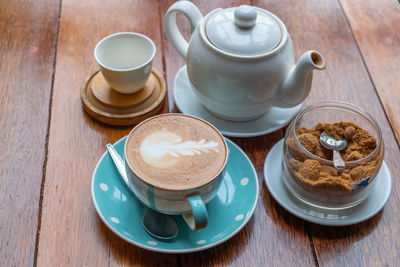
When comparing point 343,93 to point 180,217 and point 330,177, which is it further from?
point 180,217

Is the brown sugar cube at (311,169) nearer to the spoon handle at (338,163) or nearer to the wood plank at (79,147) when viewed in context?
the spoon handle at (338,163)

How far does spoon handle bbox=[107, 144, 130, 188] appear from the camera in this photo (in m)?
0.69

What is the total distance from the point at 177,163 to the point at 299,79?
255 millimetres

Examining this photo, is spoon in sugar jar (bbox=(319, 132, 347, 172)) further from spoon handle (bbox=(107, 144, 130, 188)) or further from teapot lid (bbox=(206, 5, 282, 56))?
spoon handle (bbox=(107, 144, 130, 188))

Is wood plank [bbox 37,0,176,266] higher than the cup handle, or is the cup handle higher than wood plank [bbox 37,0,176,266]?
the cup handle

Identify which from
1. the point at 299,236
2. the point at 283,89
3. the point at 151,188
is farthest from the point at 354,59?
the point at 151,188

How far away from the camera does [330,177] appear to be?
0.63 metres

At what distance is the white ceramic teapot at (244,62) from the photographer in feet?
2.30

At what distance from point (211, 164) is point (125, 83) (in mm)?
264

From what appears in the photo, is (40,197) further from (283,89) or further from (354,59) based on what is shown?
(354,59)

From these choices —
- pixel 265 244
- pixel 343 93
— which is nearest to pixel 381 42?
pixel 343 93

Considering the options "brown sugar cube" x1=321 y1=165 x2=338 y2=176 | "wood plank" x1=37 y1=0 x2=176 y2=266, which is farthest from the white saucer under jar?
"wood plank" x1=37 y1=0 x2=176 y2=266

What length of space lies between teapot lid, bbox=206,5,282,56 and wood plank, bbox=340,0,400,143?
287mm

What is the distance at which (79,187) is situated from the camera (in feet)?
2.32
